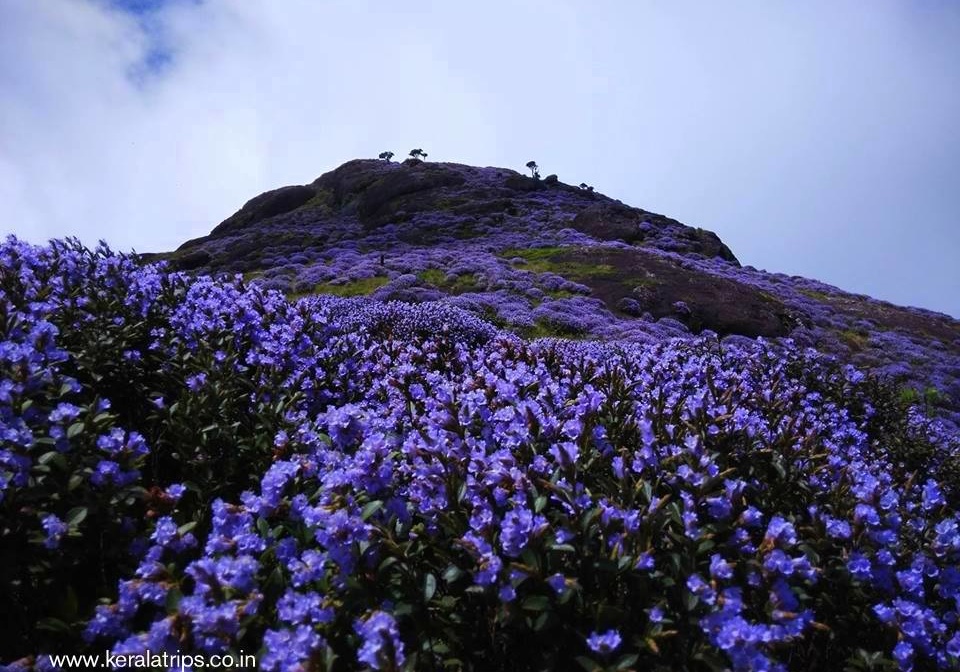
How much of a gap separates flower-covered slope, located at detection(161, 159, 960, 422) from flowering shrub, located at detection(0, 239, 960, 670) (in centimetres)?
1013

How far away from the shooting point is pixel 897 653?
9.57 feet

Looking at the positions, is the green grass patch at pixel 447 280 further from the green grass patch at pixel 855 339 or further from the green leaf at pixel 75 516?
the green leaf at pixel 75 516

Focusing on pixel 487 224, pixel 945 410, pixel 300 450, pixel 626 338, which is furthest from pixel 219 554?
pixel 487 224

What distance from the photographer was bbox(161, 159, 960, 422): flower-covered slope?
2088 centimetres

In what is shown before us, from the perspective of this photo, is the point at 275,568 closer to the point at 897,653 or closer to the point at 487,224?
the point at 897,653

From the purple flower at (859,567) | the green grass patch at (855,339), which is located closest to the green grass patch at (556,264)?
the green grass patch at (855,339)

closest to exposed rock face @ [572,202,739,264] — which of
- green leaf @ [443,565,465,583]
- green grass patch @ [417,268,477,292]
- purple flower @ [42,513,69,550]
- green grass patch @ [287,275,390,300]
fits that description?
green grass patch @ [417,268,477,292]

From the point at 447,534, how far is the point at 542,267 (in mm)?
24878

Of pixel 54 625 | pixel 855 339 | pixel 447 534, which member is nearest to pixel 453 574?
pixel 447 534

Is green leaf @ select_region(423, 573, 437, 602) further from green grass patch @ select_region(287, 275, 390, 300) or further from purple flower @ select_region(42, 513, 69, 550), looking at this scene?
green grass patch @ select_region(287, 275, 390, 300)

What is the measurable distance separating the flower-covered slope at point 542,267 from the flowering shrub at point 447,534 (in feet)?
33.2

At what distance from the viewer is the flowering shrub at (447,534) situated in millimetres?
2652

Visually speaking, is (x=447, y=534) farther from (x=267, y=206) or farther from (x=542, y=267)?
(x=267, y=206)

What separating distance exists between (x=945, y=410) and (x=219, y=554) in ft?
64.4
